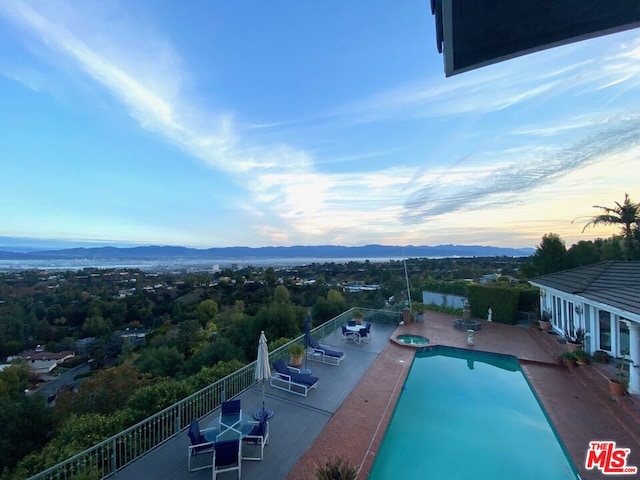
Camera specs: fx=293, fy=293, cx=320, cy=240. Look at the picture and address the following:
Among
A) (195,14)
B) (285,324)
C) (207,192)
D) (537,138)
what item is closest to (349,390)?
(285,324)

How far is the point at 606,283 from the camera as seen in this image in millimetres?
10977

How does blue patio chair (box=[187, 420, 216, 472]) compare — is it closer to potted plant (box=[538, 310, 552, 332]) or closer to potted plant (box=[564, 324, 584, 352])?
potted plant (box=[564, 324, 584, 352])

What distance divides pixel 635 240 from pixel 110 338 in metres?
49.0

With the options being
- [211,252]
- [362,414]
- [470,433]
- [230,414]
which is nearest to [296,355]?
[362,414]

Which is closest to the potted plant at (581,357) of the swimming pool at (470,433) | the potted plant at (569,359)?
the potted plant at (569,359)

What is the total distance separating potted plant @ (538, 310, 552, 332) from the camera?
48.0ft

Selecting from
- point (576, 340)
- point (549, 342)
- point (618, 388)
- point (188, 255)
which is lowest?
point (549, 342)

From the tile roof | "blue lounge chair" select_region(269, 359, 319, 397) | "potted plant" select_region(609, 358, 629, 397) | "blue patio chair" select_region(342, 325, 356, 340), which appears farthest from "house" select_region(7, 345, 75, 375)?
the tile roof

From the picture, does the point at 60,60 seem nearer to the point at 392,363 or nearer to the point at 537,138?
the point at 392,363

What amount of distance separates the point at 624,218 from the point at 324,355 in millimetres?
19938

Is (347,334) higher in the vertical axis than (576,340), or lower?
lower

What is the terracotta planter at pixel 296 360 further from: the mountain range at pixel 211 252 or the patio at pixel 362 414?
the mountain range at pixel 211 252

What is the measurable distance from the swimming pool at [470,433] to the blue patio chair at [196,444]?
3.17 metres

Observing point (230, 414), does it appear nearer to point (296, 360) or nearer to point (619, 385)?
point (296, 360)
